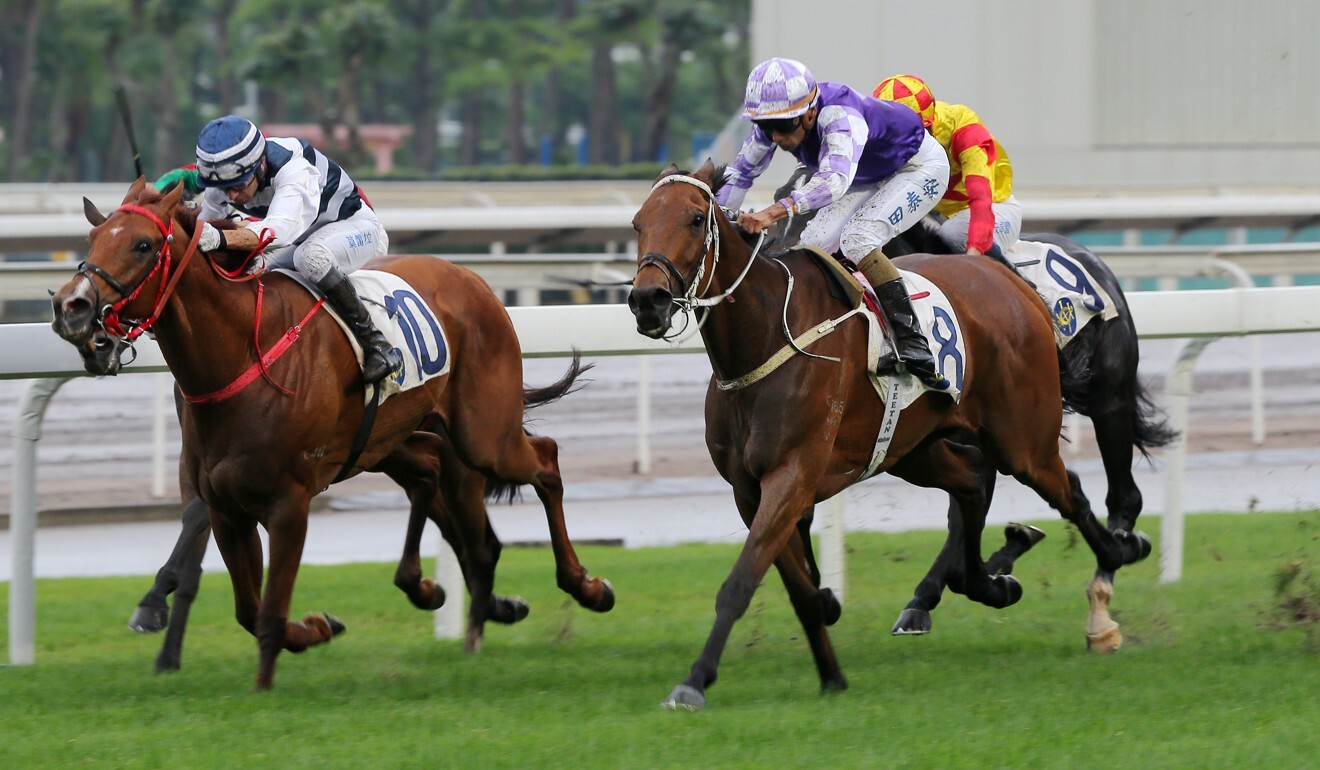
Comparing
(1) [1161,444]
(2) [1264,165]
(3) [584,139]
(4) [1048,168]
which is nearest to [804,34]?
(4) [1048,168]

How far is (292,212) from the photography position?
5.32 metres

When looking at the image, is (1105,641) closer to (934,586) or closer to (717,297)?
(934,586)

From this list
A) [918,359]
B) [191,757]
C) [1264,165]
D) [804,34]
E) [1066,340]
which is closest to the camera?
[191,757]

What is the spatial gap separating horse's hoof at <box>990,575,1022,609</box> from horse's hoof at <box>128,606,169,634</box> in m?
2.74

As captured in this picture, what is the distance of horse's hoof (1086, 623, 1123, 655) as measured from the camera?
575 cm

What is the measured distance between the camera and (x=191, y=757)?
4.19 meters

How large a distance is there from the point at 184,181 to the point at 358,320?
0.69 metres

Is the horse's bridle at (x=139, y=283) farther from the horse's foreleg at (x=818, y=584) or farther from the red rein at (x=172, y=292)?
the horse's foreleg at (x=818, y=584)

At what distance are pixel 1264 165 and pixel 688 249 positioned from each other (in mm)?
20115

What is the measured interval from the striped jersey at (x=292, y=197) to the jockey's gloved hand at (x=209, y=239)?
0.45ft

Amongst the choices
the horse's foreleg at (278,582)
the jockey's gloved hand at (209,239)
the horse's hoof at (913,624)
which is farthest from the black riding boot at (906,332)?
the jockey's gloved hand at (209,239)

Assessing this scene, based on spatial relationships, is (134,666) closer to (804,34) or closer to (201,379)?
(201,379)

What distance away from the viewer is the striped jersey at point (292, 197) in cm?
531

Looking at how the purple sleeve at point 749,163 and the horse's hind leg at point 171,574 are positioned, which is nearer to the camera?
the purple sleeve at point 749,163
